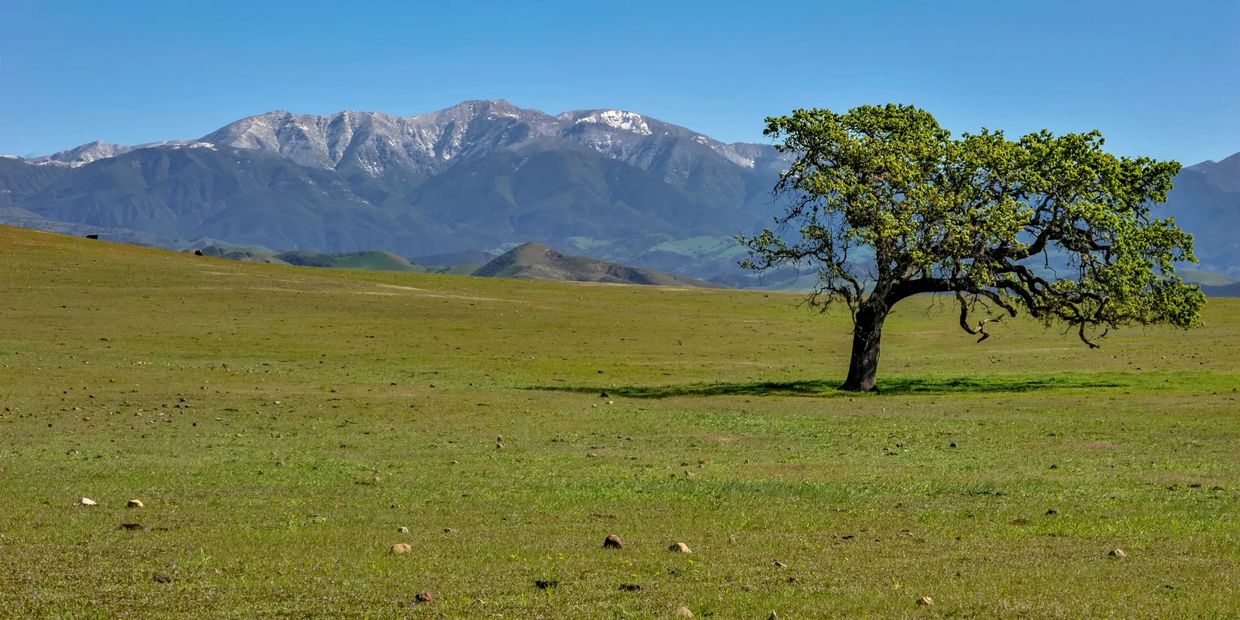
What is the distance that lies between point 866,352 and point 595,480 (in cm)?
2750

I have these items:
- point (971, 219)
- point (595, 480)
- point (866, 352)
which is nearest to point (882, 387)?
A: point (866, 352)

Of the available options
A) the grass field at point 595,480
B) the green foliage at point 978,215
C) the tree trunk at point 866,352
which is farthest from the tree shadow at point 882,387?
the green foliage at point 978,215

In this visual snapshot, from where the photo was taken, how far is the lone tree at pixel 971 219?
4756cm

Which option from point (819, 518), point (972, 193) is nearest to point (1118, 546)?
point (819, 518)

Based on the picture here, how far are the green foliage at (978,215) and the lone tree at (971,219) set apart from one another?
0.06m

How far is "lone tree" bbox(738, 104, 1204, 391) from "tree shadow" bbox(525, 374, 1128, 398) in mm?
1981

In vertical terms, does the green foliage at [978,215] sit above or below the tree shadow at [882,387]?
above

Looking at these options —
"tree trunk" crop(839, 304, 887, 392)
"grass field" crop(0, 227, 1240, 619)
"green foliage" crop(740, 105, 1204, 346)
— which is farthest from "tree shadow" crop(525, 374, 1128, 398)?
"green foliage" crop(740, 105, 1204, 346)

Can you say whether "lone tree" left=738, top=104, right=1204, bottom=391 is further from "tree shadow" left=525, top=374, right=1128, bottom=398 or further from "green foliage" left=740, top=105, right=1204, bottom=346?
"tree shadow" left=525, top=374, right=1128, bottom=398

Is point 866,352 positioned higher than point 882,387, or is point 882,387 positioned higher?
point 866,352

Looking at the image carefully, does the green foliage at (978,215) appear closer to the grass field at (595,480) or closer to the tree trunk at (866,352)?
the tree trunk at (866,352)

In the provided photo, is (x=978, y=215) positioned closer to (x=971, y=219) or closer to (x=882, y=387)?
(x=971, y=219)

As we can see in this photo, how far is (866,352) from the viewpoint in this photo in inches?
1918

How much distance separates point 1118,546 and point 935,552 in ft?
8.33
